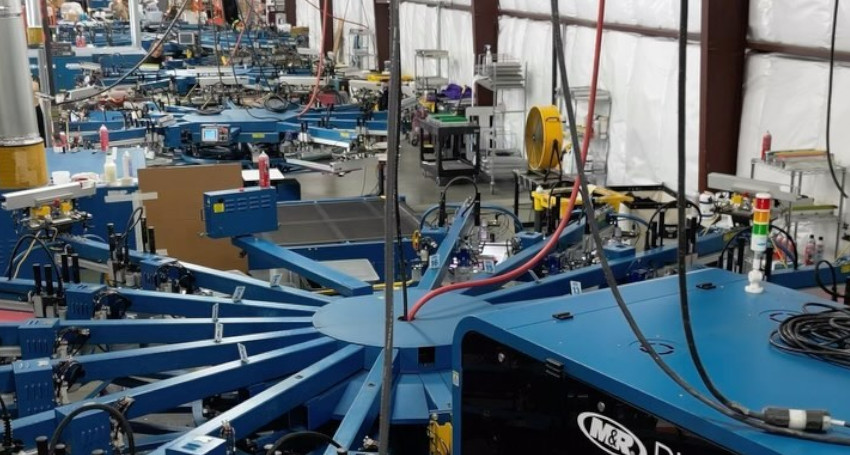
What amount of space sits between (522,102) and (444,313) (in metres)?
8.52

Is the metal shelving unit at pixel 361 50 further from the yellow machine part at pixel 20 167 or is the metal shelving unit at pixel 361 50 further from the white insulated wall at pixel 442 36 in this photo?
the yellow machine part at pixel 20 167

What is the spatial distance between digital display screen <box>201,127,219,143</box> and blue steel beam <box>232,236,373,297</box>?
16.1 ft

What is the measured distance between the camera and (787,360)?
1854mm

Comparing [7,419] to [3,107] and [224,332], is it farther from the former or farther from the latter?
[3,107]

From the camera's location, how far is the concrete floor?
1028cm

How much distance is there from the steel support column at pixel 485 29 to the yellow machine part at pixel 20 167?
8.41 metres

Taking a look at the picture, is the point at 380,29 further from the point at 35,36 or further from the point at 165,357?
the point at 165,357

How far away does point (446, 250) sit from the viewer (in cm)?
469

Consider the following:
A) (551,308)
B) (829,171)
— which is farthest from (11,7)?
(829,171)

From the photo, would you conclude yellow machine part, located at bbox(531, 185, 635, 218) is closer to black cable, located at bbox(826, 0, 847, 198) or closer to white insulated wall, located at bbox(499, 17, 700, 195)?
black cable, located at bbox(826, 0, 847, 198)

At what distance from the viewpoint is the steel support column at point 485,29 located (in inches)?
498

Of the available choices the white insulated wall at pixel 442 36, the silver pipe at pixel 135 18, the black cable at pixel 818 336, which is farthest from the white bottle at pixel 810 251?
the silver pipe at pixel 135 18

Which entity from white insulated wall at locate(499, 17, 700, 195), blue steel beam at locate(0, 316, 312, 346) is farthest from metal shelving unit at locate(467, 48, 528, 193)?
blue steel beam at locate(0, 316, 312, 346)

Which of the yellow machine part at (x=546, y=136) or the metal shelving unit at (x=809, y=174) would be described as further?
the yellow machine part at (x=546, y=136)
